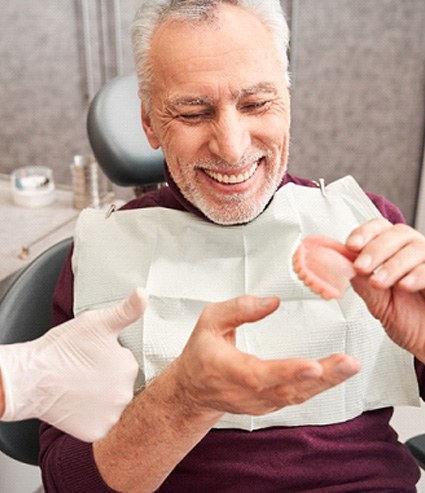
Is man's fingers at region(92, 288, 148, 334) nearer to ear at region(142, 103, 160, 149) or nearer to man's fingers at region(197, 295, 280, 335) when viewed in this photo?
man's fingers at region(197, 295, 280, 335)

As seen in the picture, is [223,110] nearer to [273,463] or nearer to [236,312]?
[236,312]

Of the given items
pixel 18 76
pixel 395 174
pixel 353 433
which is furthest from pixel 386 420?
pixel 18 76

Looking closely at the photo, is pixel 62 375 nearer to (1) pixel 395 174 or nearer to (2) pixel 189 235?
(2) pixel 189 235

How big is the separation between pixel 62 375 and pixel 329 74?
2.36m

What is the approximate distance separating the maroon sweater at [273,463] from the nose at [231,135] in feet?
1.52

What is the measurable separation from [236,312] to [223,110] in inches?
17.7

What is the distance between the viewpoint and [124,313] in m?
0.76

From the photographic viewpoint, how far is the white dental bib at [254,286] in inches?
43.5

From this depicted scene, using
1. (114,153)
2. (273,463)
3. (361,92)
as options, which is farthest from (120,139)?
(361,92)

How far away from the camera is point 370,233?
835 millimetres

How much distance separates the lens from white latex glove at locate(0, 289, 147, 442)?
755 mm

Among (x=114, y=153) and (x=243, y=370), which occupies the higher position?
(x=243, y=370)

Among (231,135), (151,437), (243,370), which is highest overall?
(231,135)

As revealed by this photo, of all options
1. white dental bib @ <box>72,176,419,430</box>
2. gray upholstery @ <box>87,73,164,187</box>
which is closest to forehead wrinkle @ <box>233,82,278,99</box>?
white dental bib @ <box>72,176,419,430</box>
